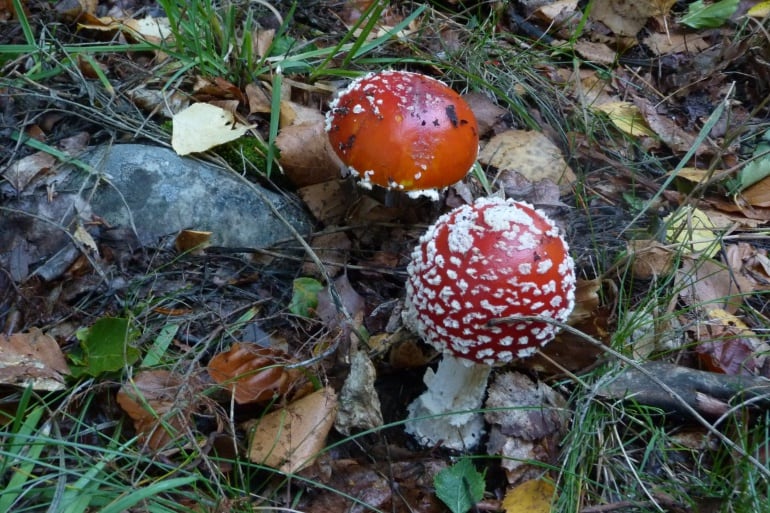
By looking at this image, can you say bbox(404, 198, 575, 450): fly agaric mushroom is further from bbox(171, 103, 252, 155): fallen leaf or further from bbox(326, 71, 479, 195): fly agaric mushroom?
bbox(171, 103, 252, 155): fallen leaf

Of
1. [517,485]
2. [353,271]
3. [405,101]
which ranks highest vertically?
[405,101]

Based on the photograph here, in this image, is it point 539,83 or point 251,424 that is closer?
point 251,424

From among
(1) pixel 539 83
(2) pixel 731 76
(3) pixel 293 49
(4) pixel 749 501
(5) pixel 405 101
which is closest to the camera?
(4) pixel 749 501

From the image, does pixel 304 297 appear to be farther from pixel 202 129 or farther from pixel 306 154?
pixel 202 129

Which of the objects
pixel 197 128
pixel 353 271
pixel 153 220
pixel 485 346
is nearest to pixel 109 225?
pixel 153 220

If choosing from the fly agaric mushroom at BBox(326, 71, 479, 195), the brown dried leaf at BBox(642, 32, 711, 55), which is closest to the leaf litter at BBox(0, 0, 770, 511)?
the fly agaric mushroom at BBox(326, 71, 479, 195)

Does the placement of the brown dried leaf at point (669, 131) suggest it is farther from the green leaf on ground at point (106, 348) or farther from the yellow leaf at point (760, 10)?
the green leaf on ground at point (106, 348)

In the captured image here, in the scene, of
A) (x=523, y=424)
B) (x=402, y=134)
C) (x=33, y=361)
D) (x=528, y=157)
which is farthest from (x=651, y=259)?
(x=33, y=361)

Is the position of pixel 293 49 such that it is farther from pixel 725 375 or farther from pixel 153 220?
pixel 725 375
